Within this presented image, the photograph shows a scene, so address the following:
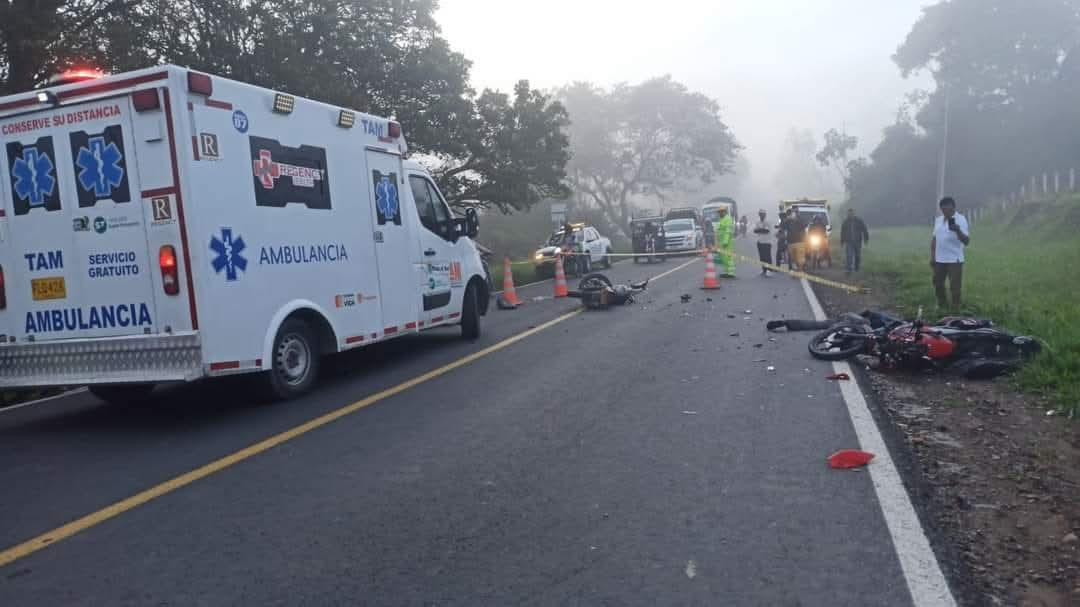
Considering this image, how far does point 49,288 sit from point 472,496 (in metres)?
4.65

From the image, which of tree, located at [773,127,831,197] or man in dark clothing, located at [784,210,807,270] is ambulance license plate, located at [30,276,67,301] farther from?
tree, located at [773,127,831,197]

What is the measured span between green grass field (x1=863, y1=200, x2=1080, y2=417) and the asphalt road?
6.34 ft

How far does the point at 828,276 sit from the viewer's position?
22.3 metres

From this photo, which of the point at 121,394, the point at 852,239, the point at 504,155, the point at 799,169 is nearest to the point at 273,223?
the point at 121,394

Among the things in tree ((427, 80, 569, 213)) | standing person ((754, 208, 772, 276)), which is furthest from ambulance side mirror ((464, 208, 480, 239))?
tree ((427, 80, 569, 213))

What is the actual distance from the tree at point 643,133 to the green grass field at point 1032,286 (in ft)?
104

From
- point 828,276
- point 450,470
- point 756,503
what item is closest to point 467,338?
point 450,470

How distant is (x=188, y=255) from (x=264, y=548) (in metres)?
3.40

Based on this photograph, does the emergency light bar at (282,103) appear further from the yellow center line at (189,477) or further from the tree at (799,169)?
the tree at (799,169)

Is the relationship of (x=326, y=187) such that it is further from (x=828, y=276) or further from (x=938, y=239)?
(x=828, y=276)

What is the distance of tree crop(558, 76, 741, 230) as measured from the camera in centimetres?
6341

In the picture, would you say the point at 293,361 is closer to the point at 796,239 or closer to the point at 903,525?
the point at 903,525

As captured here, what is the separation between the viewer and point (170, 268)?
7230mm

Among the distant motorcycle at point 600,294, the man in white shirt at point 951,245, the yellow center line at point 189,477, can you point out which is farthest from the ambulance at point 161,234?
the man in white shirt at point 951,245
